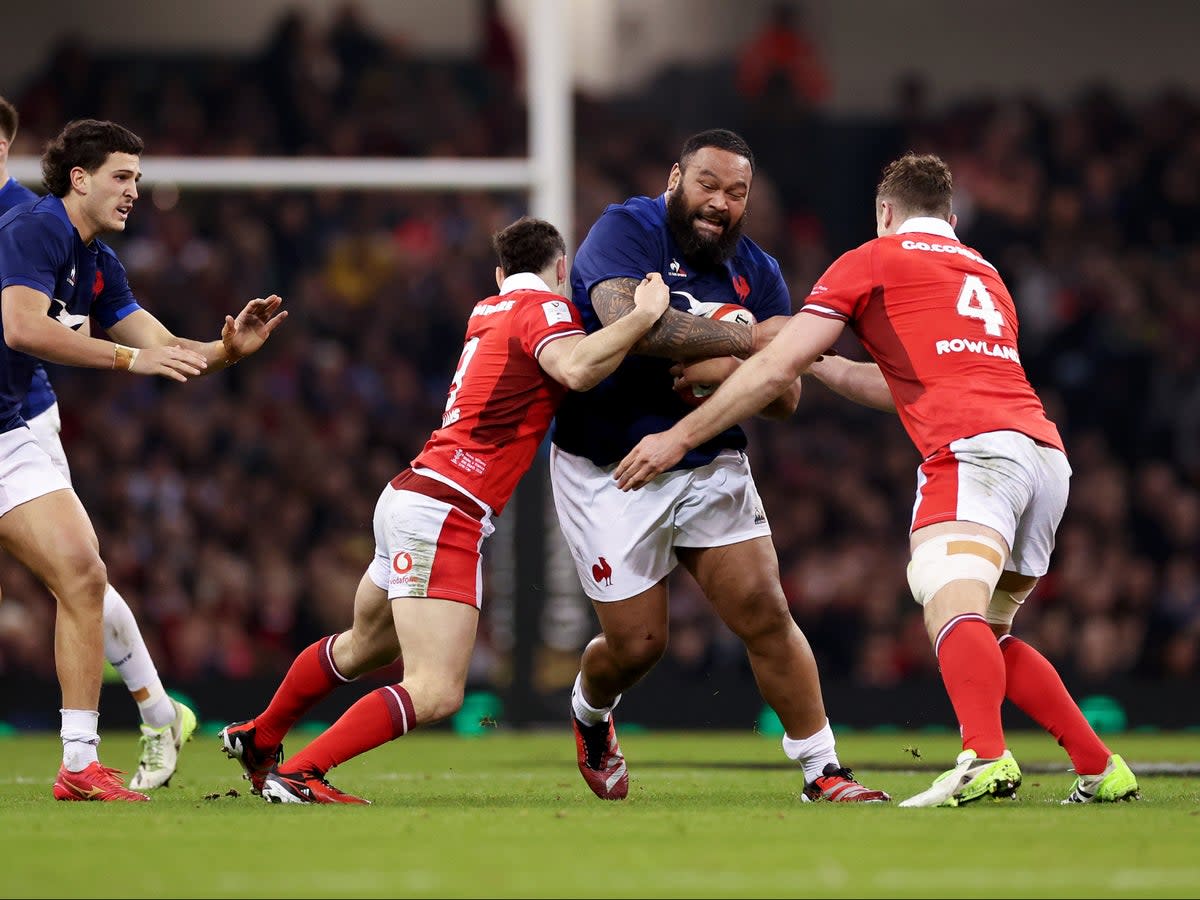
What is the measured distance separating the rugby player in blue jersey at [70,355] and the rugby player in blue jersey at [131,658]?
1.38 feet

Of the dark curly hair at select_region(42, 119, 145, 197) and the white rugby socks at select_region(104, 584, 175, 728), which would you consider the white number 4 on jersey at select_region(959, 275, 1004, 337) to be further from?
the white rugby socks at select_region(104, 584, 175, 728)

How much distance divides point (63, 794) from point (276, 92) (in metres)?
9.89

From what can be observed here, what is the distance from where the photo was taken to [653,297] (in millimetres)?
5848

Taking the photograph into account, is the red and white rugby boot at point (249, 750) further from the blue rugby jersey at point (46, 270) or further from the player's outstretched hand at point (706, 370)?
the player's outstretched hand at point (706, 370)

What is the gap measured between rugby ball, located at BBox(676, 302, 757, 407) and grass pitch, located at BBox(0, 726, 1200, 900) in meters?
1.37

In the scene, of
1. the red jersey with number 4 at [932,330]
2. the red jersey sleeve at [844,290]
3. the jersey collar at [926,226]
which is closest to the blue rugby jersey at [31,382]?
the red jersey sleeve at [844,290]

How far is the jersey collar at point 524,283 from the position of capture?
20.2 feet

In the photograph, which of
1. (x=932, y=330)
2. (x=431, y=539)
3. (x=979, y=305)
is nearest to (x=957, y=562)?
(x=932, y=330)

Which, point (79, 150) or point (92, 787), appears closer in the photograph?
point (92, 787)

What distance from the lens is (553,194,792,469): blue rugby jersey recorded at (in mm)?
6230

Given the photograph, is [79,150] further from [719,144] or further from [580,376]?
[719,144]

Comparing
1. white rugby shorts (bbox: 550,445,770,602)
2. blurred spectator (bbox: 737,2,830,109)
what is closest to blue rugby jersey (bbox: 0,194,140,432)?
white rugby shorts (bbox: 550,445,770,602)

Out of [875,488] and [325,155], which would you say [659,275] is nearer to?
[875,488]

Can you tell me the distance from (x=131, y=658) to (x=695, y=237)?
272 cm
